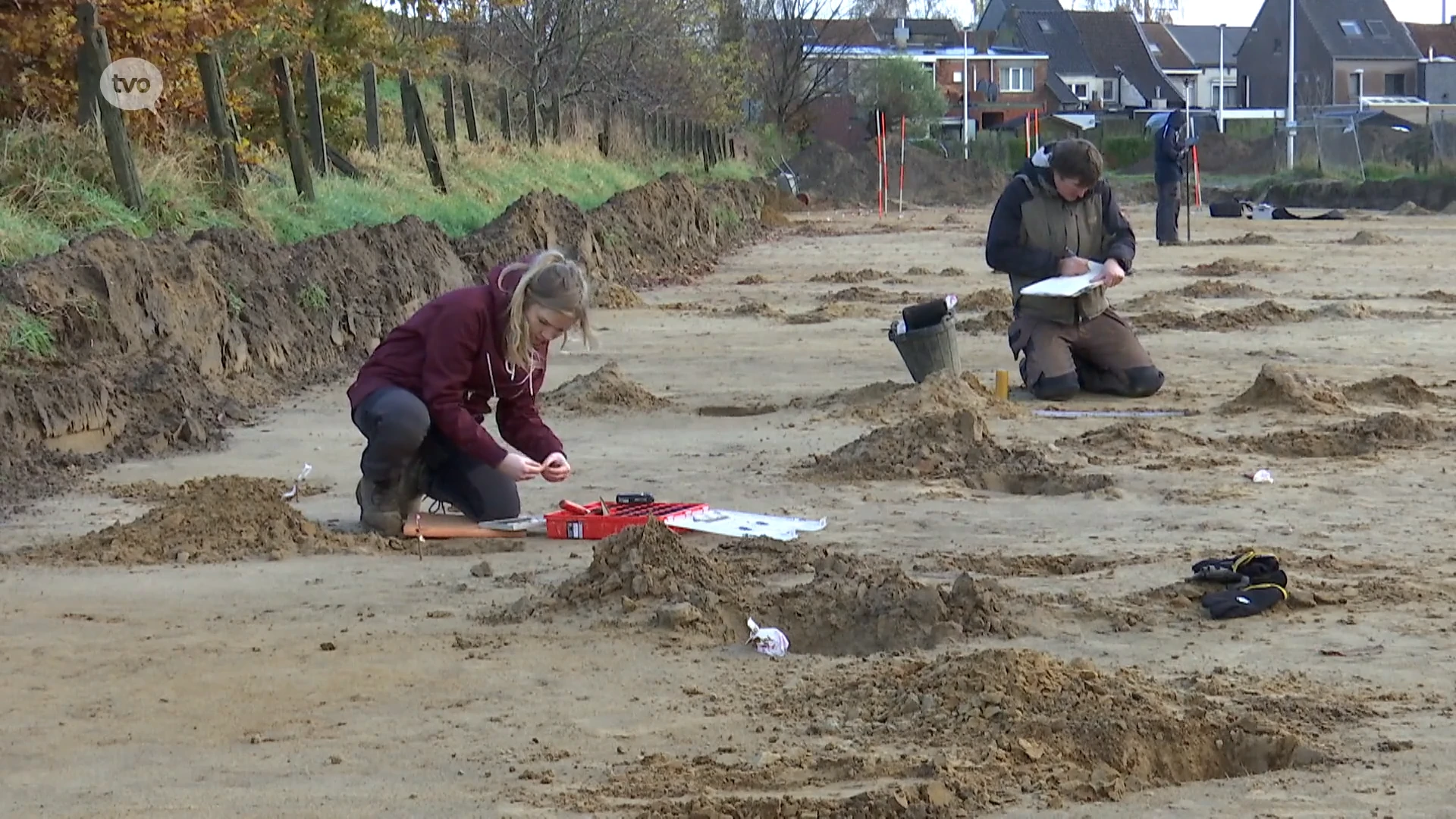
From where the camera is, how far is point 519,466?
24.3 feet

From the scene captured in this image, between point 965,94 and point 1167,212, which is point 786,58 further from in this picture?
point 1167,212

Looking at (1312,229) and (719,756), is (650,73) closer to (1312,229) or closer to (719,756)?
(1312,229)

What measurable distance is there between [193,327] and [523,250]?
7.66 m

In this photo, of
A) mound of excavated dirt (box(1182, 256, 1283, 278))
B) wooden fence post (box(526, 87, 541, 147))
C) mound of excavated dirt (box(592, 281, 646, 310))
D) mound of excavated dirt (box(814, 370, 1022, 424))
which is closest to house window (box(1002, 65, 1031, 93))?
wooden fence post (box(526, 87, 541, 147))

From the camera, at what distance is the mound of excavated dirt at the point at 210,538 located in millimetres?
7496

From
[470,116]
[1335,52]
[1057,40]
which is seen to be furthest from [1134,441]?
[1057,40]

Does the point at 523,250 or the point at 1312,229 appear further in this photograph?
the point at 1312,229

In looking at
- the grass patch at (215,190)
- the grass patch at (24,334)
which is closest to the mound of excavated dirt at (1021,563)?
the grass patch at (24,334)

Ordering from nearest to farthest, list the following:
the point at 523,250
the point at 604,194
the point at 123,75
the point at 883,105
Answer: the point at 123,75 → the point at 523,250 → the point at 604,194 → the point at 883,105

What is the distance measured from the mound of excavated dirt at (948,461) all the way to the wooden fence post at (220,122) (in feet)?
24.4

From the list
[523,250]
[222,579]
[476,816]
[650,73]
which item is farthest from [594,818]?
[650,73]

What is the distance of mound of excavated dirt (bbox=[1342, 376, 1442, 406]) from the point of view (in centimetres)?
1162

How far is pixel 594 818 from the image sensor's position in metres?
4.42

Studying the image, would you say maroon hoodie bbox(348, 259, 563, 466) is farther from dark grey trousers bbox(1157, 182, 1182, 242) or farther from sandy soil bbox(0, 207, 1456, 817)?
dark grey trousers bbox(1157, 182, 1182, 242)
